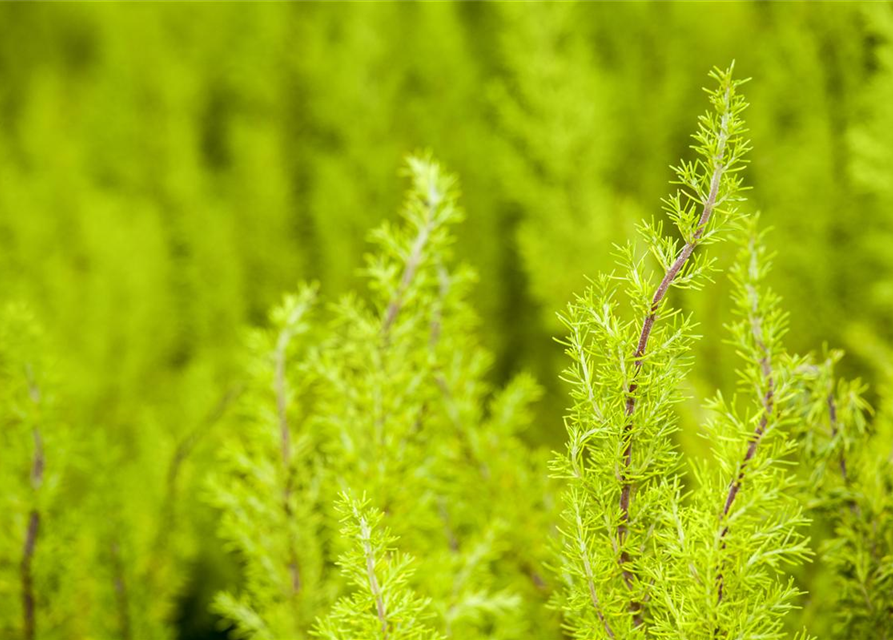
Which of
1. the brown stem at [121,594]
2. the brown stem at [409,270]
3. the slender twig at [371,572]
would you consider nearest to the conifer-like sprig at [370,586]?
the slender twig at [371,572]

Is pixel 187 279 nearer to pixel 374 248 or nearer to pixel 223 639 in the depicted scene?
pixel 374 248

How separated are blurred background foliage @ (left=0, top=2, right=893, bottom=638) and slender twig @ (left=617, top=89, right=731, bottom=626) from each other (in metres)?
0.28

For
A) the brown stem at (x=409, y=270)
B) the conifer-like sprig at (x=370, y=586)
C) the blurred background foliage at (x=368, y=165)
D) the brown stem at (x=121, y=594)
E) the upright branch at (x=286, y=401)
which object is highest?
the blurred background foliage at (x=368, y=165)

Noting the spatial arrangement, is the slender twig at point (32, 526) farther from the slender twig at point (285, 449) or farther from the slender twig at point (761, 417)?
the slender twig at point (761, 417)

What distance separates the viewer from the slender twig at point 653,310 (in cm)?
18

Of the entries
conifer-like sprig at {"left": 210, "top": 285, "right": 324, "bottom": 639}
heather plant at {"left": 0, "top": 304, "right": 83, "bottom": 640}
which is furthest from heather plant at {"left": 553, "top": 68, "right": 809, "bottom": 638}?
heather plant at {"left": 0, "top": 304, "right": 83, "bottom": 640}

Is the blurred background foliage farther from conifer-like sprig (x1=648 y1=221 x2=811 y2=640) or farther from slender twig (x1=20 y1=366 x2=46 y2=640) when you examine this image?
conifer-like sprig (x1=648 y1=221 x2=811 y2=640)

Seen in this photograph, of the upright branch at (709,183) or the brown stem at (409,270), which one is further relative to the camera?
the brown stem at (409,270)

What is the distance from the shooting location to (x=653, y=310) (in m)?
0.18

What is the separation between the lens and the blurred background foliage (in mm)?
566

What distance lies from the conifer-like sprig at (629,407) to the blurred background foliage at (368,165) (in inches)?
11.0

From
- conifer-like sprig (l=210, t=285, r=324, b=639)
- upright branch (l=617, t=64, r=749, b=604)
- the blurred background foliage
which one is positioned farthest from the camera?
the blurred background foliage

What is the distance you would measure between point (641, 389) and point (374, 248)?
24.0 inches

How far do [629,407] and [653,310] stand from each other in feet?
0.10
